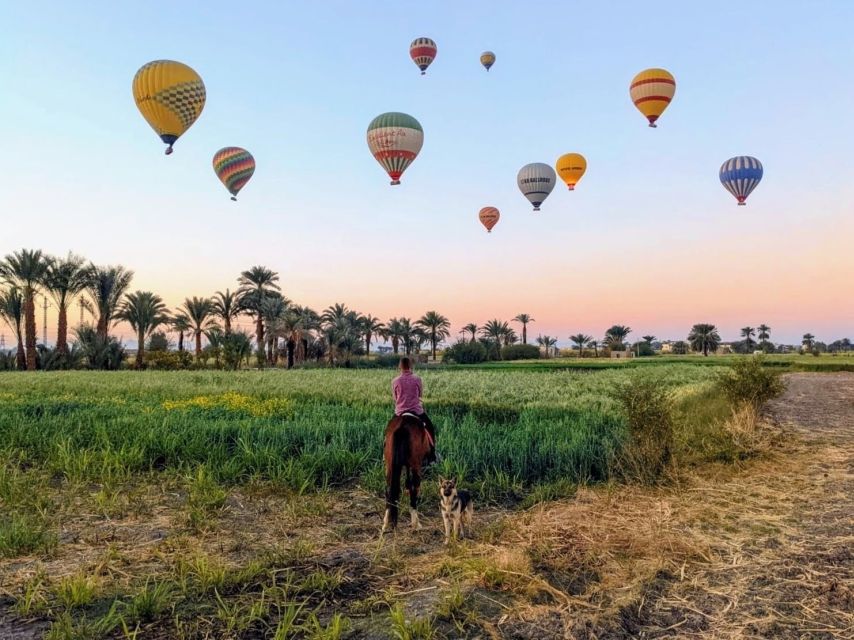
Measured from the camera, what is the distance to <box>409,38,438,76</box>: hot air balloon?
1390 inches

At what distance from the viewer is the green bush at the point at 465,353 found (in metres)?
79.4

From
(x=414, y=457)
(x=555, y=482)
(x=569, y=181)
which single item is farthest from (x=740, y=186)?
(x=414, y=457)

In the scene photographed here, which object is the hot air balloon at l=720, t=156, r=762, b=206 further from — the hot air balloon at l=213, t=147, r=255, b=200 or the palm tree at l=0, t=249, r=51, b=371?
the palm tree at l=0, t=249, r=51, b=371

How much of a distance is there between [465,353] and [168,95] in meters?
61.0

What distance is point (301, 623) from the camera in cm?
471

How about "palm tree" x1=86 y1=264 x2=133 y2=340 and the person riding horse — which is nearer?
the person riding horse

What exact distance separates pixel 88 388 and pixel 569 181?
2845cm

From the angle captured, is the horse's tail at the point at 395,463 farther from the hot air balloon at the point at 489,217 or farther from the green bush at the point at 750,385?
the hot air balloon at the point at 489,217

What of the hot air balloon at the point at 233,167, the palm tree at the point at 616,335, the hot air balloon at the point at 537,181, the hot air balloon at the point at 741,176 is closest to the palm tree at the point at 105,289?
the hot air balloon at the point at 233,167

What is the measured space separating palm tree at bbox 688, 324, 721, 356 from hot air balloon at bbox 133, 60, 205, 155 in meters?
102

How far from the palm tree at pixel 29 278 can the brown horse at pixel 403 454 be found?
54.1 meters

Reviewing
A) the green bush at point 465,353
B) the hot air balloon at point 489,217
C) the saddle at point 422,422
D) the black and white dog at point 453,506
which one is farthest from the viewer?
the green bush at point 465,353

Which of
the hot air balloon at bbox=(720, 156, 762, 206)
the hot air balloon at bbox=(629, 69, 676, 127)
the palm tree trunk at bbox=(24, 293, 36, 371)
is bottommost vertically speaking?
the palm tree trunk at bbox=(24, 293, 36, 371)

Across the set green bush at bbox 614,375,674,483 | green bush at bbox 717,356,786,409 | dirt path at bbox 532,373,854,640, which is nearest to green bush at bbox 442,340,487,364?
green bush at bbox 717,356,786,409
